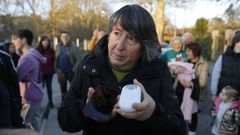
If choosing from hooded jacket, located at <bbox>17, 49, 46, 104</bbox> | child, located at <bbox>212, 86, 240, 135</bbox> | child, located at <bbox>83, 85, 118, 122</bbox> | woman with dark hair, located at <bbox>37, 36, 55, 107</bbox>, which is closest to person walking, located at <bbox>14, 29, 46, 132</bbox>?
hooded jacket, located at <bbox>17, 49, 46, 104</bbox>

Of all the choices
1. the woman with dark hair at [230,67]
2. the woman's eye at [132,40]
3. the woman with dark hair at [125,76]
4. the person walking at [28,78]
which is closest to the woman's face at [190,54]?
the woman with dark hair at [230,67]

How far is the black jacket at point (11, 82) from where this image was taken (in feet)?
10.3

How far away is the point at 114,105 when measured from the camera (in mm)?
1751

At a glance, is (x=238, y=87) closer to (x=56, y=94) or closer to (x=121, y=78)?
(x=121, y=78)

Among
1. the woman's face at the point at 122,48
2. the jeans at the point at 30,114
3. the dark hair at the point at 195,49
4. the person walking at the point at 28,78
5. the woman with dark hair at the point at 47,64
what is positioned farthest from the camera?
the woman with dark hair at the point at 47,64

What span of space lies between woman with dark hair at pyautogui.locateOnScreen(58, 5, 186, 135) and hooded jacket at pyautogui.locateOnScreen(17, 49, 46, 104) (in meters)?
3.74

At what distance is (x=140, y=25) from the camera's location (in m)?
1.94

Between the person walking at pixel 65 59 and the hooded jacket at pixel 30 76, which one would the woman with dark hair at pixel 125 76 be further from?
the person walking at pixel 65 59

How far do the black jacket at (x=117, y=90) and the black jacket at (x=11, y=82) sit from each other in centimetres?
128

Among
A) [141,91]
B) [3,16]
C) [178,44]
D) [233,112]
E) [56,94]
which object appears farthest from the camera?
[3,16]

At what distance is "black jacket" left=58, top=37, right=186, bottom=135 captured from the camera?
1.92 metres

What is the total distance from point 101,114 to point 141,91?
0.26 metres

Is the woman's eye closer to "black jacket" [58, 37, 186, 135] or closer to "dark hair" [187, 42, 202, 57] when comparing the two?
"black jacket" [58, 37, 186, 135]

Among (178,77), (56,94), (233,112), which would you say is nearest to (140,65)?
(233,112)
